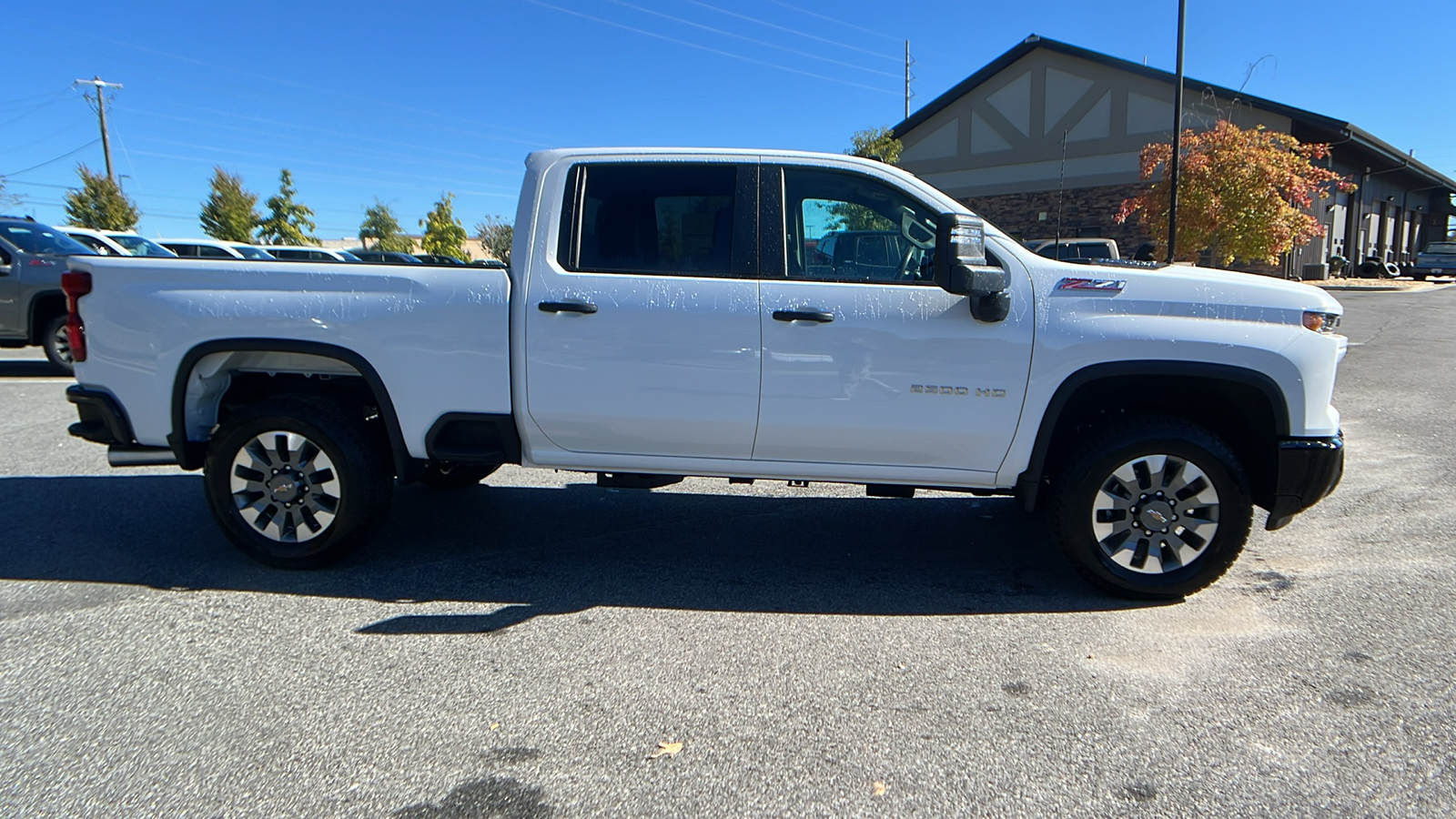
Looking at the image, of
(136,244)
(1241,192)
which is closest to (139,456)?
(136,244)

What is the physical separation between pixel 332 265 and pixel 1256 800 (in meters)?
4.13

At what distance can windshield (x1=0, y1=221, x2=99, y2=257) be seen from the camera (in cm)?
1074

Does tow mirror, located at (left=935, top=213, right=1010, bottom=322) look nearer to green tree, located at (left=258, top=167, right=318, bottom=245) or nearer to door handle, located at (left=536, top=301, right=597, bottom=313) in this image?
door handle, located at (left=536, top=301, right=597, bottom=313)

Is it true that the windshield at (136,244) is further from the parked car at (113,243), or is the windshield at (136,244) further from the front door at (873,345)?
the front door at (873,345)

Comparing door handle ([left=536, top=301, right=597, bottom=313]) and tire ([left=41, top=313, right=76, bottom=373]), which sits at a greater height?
door handle ([left=536, top=301, right=597, bottom=313])

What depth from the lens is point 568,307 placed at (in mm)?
4020

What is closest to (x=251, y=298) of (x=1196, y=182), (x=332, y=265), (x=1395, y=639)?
(x=332, y=265)

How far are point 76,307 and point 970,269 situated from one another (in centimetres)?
421

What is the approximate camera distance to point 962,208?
4219 millimetres

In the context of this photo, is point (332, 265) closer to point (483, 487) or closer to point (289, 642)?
point (289, 642)

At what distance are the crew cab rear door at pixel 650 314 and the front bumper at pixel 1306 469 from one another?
2.34 m

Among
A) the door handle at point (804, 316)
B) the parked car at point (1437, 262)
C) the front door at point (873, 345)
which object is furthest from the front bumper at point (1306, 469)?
the parked car at point (1437, 262)

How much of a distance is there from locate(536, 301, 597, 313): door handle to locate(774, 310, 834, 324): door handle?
84 centimetres

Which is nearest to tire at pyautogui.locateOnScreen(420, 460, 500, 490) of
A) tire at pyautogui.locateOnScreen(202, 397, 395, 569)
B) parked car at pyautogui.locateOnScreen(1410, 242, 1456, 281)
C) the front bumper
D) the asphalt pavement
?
the asphalt pavement
